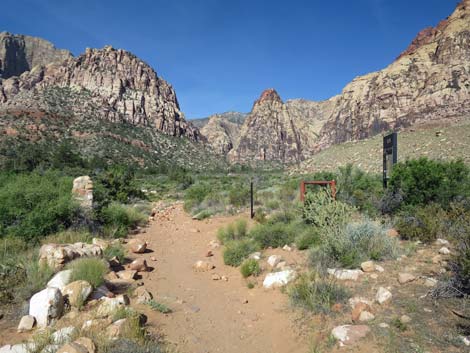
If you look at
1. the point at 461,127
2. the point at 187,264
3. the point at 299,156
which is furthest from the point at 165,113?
the point at 187,264

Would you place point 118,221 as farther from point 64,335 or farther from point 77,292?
point 64,335

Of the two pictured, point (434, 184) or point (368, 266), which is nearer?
point (368, 266)

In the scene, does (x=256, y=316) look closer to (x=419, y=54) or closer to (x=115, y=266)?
(x=115, y=266)

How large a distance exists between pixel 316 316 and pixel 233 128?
17121 centimetres

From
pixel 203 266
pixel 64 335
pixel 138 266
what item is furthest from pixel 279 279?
pixel 64 335

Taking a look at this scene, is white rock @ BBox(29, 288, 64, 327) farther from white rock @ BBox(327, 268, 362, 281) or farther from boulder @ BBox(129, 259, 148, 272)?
white rock @ BBox(327, 268, 362, 281)

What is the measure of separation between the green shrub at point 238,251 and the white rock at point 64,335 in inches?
157

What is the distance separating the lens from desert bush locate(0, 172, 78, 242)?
684 cm

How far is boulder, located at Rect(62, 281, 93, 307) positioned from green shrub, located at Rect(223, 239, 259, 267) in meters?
3.34

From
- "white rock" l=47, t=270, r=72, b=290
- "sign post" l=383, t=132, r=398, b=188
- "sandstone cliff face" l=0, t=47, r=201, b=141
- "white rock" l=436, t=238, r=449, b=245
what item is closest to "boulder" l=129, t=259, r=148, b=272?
"white rock" l=47, t=270, r=72, b=290

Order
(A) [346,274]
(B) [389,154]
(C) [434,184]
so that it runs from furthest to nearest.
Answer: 1. (B) [389,154]
2. (C) [434,184]
3. (A) [346,274]

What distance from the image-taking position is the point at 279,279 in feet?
17.0

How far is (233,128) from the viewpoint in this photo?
172125 mm

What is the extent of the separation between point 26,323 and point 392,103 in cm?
7238
